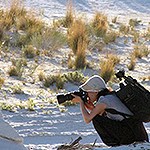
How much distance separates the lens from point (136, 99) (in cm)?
638

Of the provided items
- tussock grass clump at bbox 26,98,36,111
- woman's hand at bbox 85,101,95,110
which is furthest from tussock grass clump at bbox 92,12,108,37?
woman's hand at bbox 85,101,95,110

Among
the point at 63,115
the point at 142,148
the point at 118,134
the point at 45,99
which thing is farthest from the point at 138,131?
the point at 45,99

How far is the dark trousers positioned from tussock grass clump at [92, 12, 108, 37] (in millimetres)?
8896

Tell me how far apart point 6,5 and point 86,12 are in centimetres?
350

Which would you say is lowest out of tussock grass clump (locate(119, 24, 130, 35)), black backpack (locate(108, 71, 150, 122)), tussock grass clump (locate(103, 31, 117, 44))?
tussock grass clump (locate(119, 24, 130, 35))

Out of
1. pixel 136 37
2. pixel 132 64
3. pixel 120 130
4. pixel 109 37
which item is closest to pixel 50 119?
pixel 120 130

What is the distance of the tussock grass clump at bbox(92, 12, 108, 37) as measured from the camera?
1580 centimetres

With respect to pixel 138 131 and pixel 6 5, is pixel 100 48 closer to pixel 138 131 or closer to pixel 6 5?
pixel 6 5

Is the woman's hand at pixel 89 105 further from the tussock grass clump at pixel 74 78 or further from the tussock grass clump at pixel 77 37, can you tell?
the tussock grass clump at pixel 77 37

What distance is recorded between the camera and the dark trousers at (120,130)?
666cm

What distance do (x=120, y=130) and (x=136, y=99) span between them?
50 cm

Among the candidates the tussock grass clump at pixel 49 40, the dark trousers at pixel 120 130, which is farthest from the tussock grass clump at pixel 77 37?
the dark trousers at pixel 120 130

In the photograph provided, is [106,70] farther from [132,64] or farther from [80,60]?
[132,64]

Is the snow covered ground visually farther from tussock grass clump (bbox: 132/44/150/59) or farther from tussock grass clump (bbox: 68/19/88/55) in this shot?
tussock grass clump (bbox: 68/19/88/55)
